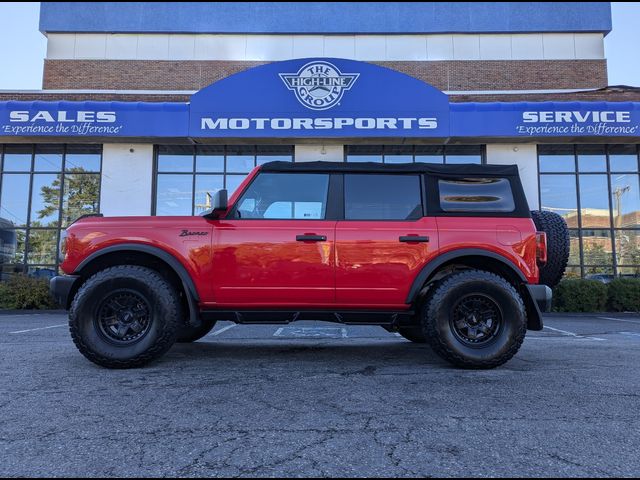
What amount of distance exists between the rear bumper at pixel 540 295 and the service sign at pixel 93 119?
37.3ft

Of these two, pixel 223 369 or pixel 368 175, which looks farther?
pixel 368 175

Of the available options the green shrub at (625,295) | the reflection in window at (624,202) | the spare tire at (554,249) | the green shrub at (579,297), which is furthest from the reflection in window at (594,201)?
the spare tire at (554,249)

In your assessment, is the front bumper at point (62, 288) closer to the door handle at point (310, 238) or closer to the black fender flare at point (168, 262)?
the black fender flare at point (168, 262)

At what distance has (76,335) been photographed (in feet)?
12.8

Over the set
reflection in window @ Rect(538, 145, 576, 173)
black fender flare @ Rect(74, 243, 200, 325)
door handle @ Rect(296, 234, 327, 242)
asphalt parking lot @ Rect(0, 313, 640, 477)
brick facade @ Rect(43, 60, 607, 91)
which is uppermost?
brick facade @ Rect(43, 60, 607, 91)

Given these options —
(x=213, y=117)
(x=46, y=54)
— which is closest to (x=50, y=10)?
(x=46, y=54)

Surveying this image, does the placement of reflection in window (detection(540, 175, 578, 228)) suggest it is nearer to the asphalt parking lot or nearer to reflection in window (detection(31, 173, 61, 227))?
the asphalt parking lot

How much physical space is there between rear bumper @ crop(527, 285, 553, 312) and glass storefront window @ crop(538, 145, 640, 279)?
11761 millimetres

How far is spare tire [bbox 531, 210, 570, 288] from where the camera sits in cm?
435

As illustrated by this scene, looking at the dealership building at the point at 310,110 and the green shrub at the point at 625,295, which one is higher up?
the dealership building at the point at 310,110

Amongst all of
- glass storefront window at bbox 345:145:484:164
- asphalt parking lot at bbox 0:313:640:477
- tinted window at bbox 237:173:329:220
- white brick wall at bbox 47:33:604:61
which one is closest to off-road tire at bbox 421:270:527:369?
asphalt parking lot at bbox 0:313:640:477

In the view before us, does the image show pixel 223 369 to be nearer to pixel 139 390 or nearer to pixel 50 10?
pixel 139 390

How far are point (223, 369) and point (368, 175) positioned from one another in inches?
92.2

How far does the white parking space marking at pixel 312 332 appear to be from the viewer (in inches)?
267
